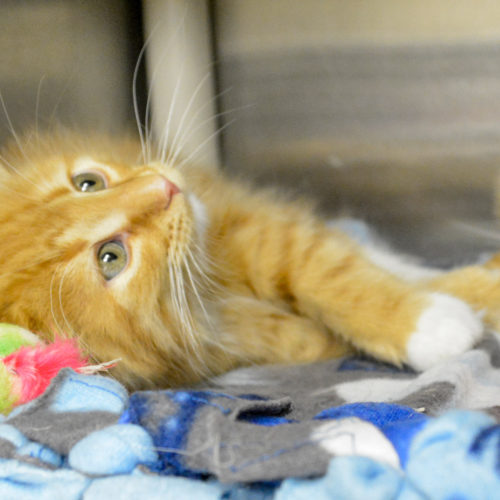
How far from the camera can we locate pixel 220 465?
681mm

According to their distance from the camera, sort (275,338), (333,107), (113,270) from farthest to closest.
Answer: (333,107), (275,338), (113,270)

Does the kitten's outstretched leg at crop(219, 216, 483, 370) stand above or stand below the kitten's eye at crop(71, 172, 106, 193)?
below

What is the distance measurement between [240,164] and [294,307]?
2.94 ft

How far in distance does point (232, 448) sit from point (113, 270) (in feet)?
2.13

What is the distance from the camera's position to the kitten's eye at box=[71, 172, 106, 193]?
1.46m

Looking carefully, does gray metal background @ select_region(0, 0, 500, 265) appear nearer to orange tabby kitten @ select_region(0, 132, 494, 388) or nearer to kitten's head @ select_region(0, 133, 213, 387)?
orange tabby kitten @ select_region(0, 132, 494, 388)

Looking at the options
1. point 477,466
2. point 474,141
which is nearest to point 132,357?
point 477,466

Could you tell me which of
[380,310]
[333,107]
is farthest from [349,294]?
[333,107]

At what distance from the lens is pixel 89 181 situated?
4.87 feet

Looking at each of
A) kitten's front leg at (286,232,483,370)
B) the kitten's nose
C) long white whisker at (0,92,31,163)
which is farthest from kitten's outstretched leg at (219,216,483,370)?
long white whisker at (0,92,31,163)

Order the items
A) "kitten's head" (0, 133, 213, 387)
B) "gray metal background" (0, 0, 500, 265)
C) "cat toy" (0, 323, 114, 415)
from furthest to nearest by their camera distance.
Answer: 1. "gray metal background" (0, 0, 500, 265)
2. "kitten's head" (0, 133, 213, 387)
3. "cat toy" (0, 323, 114, 415)

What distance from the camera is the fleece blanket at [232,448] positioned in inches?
24.6

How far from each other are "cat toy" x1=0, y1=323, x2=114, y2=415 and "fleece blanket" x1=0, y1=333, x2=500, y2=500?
68mm

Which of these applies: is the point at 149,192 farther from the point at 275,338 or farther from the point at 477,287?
the point at 477,287
